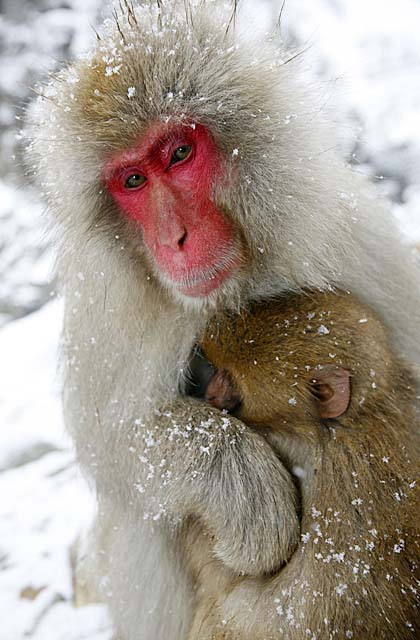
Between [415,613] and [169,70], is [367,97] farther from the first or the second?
[415,613]

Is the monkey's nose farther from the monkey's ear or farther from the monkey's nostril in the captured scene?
the monkey's ear

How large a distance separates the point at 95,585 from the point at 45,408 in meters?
1.86

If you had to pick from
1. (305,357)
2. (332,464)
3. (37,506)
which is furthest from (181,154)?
(37,506)

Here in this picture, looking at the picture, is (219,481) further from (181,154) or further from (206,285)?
(181,154)

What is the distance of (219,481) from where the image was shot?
2355 mm

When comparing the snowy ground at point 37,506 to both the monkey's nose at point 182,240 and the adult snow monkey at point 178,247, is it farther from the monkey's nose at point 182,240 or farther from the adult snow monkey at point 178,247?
the monkey's nose at point 182,240

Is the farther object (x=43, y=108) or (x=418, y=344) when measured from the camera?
(x=418, y=344)

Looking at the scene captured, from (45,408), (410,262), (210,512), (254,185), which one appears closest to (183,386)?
(210,512)

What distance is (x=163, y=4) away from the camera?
2.27m

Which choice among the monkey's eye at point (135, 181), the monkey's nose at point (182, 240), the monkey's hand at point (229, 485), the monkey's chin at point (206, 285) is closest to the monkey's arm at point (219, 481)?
the monkey's hand at point (229, 485)

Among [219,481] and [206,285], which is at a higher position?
[206,285]

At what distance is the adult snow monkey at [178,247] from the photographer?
217cm

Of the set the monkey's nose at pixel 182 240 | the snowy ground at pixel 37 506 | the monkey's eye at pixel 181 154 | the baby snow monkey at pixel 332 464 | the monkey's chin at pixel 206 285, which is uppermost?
the monkey's eye at pixel 181 154

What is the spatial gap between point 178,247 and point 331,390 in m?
0.59
